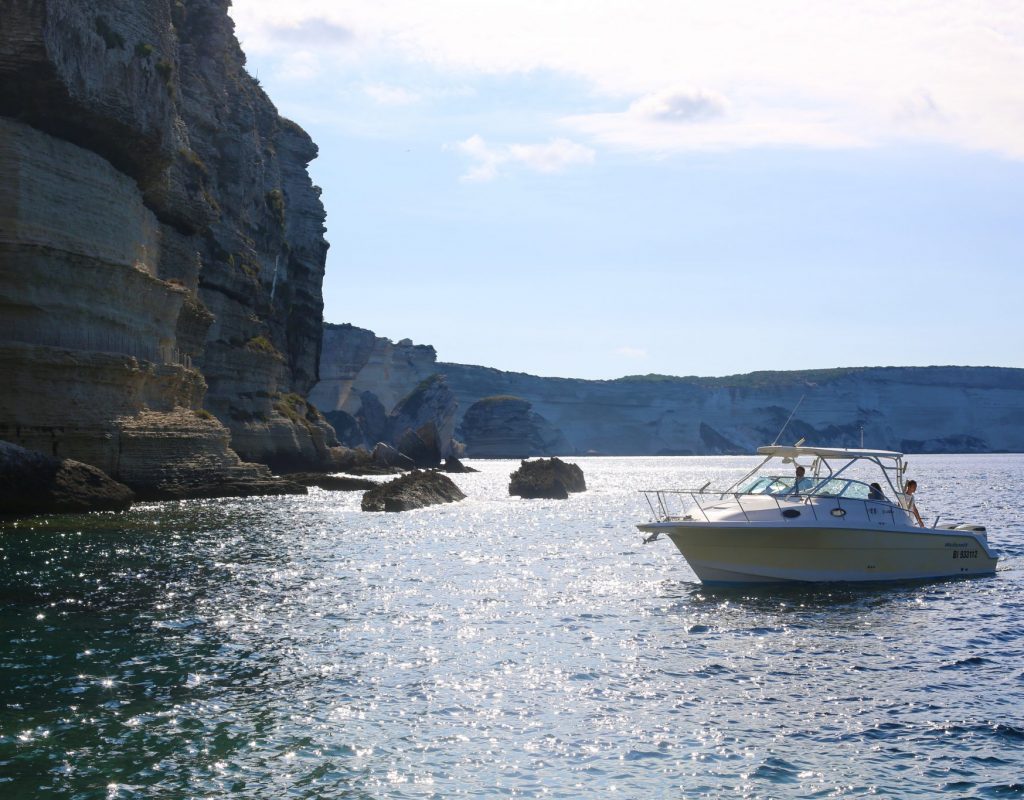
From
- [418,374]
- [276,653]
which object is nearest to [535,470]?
[276,653]

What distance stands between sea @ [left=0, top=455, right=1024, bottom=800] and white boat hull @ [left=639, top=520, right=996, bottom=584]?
571 mm

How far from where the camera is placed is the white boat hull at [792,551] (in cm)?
2358

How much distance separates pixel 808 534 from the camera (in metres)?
23.8

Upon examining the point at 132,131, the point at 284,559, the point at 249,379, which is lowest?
the point at 284,559

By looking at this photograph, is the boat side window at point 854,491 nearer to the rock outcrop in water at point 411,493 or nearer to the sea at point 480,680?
the sea at point 480,680

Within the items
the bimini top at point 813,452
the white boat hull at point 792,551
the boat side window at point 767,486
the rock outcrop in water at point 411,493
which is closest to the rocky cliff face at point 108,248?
the rock outcrop in water at point 411,493

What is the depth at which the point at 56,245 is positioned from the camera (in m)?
37.6

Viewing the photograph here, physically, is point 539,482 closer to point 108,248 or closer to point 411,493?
point 411,493

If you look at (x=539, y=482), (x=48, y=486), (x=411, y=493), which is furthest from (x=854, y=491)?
(x=539, y=482)

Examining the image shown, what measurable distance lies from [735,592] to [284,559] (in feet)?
41.1

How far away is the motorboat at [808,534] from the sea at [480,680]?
642mm

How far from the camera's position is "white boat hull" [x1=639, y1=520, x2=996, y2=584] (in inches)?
928

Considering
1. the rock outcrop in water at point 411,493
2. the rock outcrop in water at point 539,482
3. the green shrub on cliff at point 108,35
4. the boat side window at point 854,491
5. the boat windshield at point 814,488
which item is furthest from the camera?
the rock outcrop in water at point 539,482

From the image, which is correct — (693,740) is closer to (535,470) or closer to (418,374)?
(535,470)
